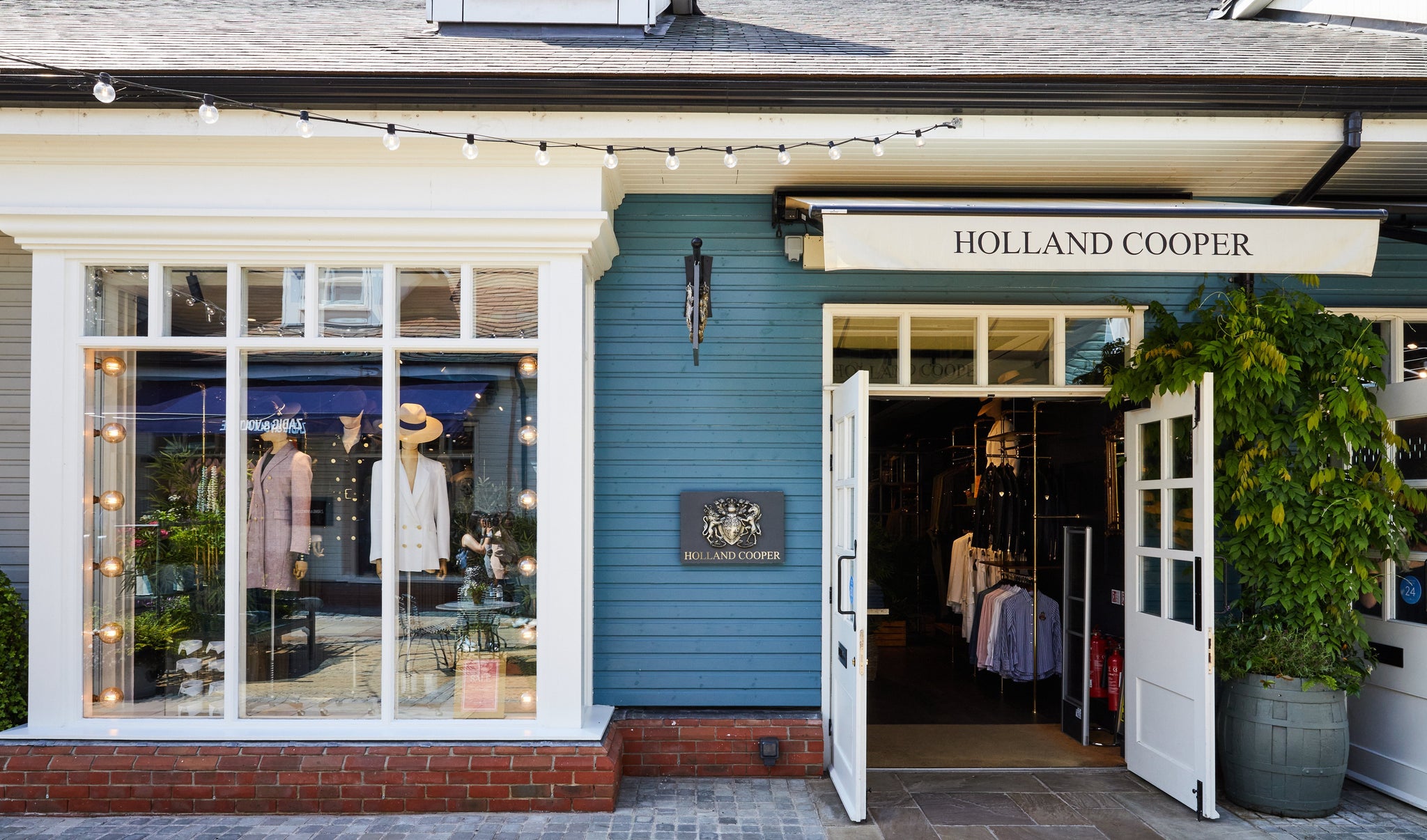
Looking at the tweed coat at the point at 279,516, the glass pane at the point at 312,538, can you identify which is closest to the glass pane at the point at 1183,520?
the glass pane at the point at 312,538

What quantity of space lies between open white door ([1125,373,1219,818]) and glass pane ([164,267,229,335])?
4964 millimetres

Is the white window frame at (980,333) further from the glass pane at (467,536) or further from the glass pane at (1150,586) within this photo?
the glass pane at (467,536)

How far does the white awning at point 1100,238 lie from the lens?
4305mm

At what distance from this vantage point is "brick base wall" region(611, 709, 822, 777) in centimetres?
504

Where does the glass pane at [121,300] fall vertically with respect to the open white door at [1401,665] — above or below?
above

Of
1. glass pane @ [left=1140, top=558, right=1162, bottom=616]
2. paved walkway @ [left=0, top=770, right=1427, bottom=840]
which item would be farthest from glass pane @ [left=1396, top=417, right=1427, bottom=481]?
paved walkway @ [left=0, top=770, right=1427, bottom=840]

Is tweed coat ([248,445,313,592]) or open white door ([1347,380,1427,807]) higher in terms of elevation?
tweed coat ([248,445,313,592])

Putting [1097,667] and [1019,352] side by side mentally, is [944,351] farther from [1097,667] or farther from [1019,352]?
[1097,667]

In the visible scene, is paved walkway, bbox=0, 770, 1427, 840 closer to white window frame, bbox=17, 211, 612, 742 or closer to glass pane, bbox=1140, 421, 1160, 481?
white window frame, bbox=17, 211, 612, 742

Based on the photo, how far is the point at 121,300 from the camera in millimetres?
4672

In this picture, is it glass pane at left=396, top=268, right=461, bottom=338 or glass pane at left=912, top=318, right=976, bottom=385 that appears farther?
glass pane at left=912, top=318, right=976, bottom=385

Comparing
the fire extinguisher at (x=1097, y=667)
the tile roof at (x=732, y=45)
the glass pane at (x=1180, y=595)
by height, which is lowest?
the fire extinguisher at (x=1097, y=667)

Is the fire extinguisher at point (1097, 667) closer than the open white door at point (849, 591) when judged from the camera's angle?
No

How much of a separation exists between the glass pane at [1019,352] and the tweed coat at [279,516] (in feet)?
12.8
